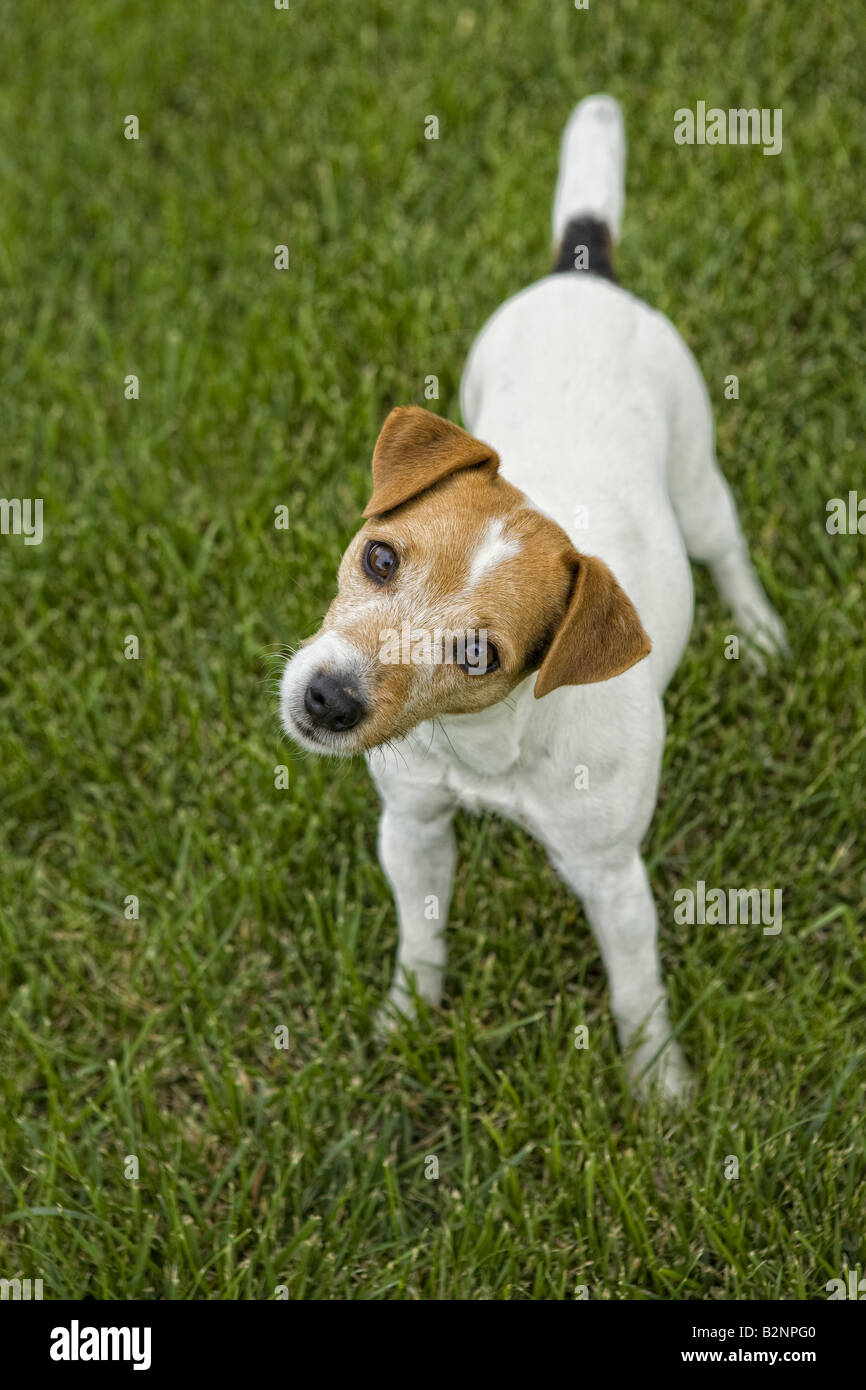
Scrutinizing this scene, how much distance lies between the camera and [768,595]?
547 centimetres

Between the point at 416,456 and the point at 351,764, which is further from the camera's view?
the point at 351,764

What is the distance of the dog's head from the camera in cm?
313

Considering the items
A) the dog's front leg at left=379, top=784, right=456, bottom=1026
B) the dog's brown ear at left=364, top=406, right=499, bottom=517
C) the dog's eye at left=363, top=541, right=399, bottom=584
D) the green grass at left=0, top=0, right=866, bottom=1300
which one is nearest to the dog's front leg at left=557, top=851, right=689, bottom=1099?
the green grass at left=0, top=0, right=866, bottom=1300

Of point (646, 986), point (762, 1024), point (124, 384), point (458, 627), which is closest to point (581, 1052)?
point (646, 986)

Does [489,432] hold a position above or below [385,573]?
above

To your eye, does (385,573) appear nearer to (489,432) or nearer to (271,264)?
(489,432)

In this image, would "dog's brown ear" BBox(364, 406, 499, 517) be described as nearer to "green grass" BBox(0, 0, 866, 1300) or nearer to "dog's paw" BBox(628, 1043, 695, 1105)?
"green grass" BBox(0, 0, 866, 1300)

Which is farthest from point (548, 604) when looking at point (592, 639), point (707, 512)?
point (707, 512)

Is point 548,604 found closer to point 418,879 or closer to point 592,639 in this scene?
point 592,639

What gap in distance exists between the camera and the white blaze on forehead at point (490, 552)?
3160 mm

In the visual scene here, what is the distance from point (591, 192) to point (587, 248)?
11.4 inches

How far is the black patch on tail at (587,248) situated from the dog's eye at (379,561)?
1.94 meters

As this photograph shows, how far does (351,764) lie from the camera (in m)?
4.99

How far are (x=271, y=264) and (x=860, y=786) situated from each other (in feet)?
13.2
